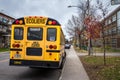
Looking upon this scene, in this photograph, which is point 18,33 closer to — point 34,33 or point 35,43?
point 34,33

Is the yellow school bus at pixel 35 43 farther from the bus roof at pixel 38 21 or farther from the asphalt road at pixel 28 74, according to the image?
the asphalt road at pixel 28 74

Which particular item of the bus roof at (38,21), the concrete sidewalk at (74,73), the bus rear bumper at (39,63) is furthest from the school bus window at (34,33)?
the concrete sidewalk at (74,73)

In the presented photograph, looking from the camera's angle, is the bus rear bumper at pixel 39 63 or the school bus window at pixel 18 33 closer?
the bus rear bumper at pixel 39 63

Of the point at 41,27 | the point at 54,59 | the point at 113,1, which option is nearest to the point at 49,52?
the point at 54,59

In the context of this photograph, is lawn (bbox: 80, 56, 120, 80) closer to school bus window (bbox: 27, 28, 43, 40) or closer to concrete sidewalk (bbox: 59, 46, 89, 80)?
concrete sidewalk (bbox: 59, 46, 89, 80)

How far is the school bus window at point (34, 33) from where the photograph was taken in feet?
43.7

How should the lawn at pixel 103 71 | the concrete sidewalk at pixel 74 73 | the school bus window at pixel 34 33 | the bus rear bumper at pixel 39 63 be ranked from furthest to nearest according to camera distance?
the school bus window at pixel 34 33, the bus rear bumper at pixel 39 63, the concrete sidewalk at pixel 74 73, the lawn at pixel 103 71

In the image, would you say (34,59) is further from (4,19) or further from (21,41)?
(4,19)

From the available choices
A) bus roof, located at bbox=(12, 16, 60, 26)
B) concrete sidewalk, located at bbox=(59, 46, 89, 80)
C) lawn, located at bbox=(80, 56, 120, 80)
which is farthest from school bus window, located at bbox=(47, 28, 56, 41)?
lawn, located at bbox=(80, 56, 120, 80)

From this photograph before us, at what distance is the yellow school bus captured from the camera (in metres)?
13.1

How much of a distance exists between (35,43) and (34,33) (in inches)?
20.8

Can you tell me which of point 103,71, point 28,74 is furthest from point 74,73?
point 28,74

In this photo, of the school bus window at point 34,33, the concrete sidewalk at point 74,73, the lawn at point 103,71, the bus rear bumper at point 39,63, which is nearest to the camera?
the lawn at point 103,71

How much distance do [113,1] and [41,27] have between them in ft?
20.2
